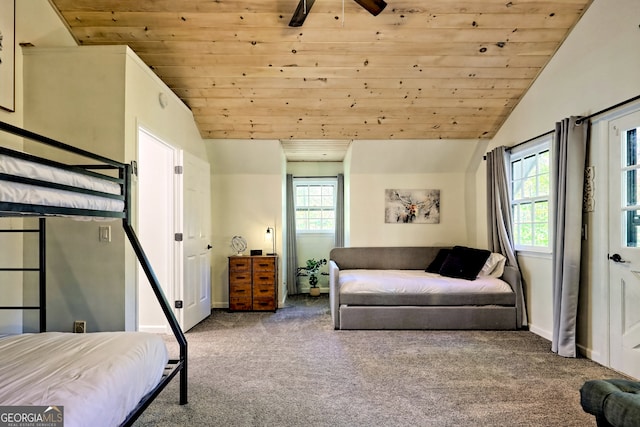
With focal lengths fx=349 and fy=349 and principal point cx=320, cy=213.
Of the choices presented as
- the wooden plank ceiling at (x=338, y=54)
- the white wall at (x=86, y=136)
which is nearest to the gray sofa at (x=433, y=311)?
the wooden plank ceiling at (x=338, y=54)

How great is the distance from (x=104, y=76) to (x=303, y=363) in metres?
2.71

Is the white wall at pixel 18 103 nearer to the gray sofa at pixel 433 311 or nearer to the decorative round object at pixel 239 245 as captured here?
the decorative round object at pixel 239 245

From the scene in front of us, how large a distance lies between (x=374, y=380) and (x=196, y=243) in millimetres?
2609

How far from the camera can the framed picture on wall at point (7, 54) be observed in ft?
7.95

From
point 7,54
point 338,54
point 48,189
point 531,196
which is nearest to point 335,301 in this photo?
point 531,196

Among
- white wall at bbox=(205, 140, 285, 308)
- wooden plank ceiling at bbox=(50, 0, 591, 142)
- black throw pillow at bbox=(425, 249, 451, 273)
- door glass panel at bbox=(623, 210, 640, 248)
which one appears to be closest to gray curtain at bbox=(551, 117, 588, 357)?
door glass panel at bbox=(623, 210, 640, 248)

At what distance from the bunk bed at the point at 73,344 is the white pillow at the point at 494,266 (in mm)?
3524

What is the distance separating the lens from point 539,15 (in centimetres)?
302

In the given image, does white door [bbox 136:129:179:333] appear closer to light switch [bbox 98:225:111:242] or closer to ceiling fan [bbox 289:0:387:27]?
light switch [bbox 98:225:111:242]

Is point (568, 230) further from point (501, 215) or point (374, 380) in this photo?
point (374, 380)

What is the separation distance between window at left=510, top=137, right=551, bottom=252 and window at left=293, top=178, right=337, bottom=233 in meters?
2.85

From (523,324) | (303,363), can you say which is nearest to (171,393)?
(303,363)

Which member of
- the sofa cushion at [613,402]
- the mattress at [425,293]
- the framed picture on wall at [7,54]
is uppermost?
the framed picture on wall at [7,54]
